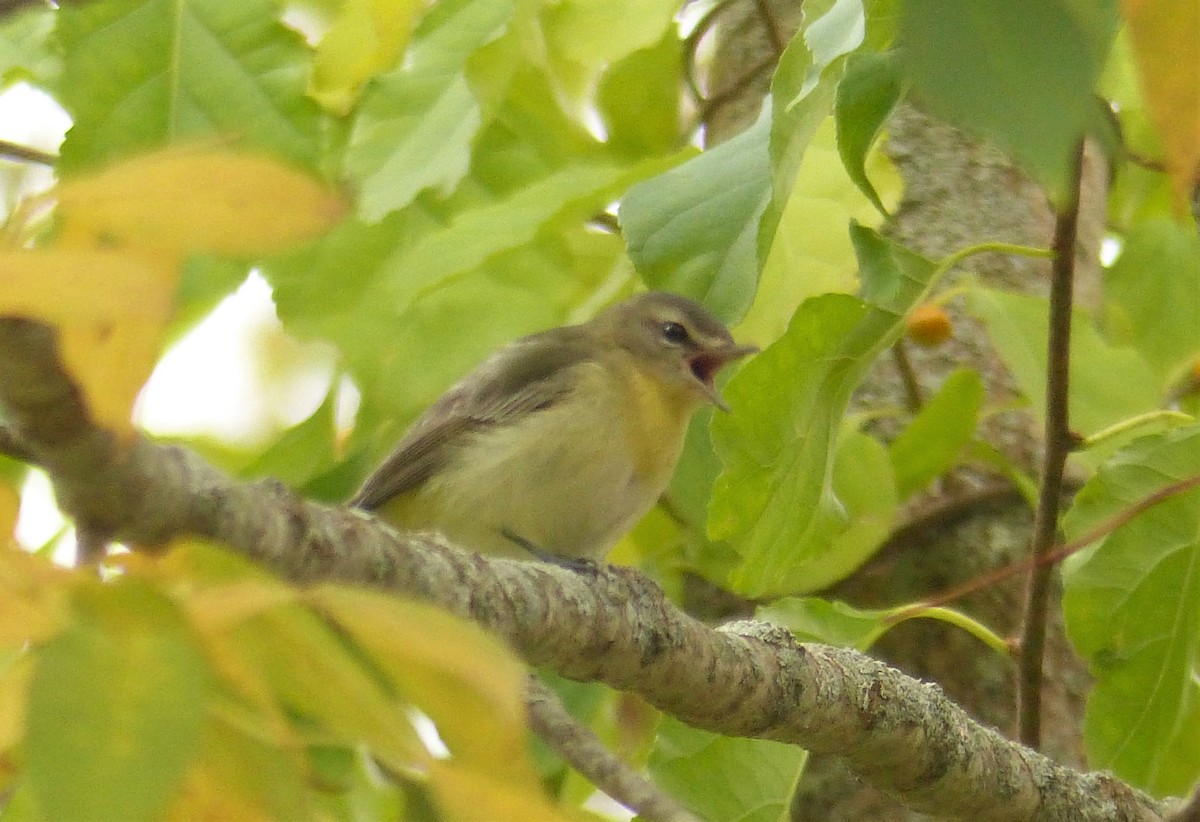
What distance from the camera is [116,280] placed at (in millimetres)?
735

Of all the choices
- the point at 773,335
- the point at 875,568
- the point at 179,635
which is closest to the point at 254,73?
the point at 773,335

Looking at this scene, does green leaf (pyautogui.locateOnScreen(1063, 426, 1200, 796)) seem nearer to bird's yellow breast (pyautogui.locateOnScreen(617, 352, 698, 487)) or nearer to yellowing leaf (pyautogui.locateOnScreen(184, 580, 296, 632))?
bird's yellow breast (pyautogui.locateOnScreen(617, 352, 698, 487))

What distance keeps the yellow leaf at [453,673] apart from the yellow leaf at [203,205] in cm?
25

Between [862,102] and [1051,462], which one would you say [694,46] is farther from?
[862,102]

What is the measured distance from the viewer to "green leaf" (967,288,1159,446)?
305cm

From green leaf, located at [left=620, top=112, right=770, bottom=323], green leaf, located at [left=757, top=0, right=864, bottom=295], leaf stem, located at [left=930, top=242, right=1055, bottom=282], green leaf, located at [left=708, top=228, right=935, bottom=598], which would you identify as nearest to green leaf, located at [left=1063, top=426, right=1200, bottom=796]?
leaf stem, located at [left=930, top=242, right=1055, bottom=282]

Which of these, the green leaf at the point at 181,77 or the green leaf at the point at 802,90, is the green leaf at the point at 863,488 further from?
the green leaf at the point at 181,77

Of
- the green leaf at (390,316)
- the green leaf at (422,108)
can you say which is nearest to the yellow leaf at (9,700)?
the green leaf at (422,108)

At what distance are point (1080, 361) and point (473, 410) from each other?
5.72 feet

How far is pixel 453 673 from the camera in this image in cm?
87

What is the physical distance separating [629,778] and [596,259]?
2.30 m

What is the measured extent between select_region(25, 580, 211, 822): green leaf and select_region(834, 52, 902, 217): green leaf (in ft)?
3.70

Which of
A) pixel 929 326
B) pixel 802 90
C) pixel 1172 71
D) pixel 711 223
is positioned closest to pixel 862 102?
pixel 802 90

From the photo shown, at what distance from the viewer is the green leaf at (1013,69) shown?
65 cm
